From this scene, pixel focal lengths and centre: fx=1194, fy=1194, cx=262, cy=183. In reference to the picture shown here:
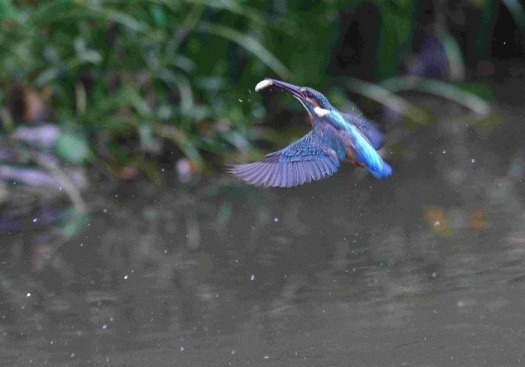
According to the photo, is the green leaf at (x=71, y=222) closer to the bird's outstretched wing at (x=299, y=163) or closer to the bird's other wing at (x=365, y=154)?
the bird's outstretched wing at (x=299, y=163)

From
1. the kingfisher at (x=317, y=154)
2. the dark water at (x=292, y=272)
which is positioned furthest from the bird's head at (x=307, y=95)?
the dark water at (x=292, y=272)

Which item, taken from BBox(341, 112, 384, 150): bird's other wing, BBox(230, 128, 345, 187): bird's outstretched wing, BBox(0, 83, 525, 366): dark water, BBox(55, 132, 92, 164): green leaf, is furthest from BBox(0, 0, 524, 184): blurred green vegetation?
BBox(230, 128, 345, 187): bird's outstretched wing

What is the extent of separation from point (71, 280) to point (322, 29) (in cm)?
199

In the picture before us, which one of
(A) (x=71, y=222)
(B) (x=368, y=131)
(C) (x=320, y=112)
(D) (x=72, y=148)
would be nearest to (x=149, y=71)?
(D) (x=72, y=148)

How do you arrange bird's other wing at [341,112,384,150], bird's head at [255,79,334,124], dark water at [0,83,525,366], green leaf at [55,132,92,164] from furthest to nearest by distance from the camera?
green leaf at [55,132,92,164]
dark water at [0,83,525,366]
bird's other wing at [341,112,384,150]
bird's head at [255,79,334,124]

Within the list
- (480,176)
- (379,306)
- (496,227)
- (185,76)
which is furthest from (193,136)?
(379,306)

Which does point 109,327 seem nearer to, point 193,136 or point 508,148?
→ point 193,136

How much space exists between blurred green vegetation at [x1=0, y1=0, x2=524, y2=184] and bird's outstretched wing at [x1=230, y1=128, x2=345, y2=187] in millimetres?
1976

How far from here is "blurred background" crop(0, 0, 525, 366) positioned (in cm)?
300

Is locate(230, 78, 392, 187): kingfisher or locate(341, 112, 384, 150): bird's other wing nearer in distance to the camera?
locate(230, 78, 392, 187): kingfisher

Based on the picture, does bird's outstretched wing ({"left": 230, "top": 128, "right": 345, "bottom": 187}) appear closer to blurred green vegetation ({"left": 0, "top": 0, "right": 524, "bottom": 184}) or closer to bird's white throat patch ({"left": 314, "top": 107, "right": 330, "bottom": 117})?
bird's white throat patch ({"left": 314, "top": 107, "right": 330, "bottom": 117})

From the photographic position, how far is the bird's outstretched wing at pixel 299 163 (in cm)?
255

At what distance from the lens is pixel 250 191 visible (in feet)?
14.6

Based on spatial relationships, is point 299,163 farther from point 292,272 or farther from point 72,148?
point 72,148
